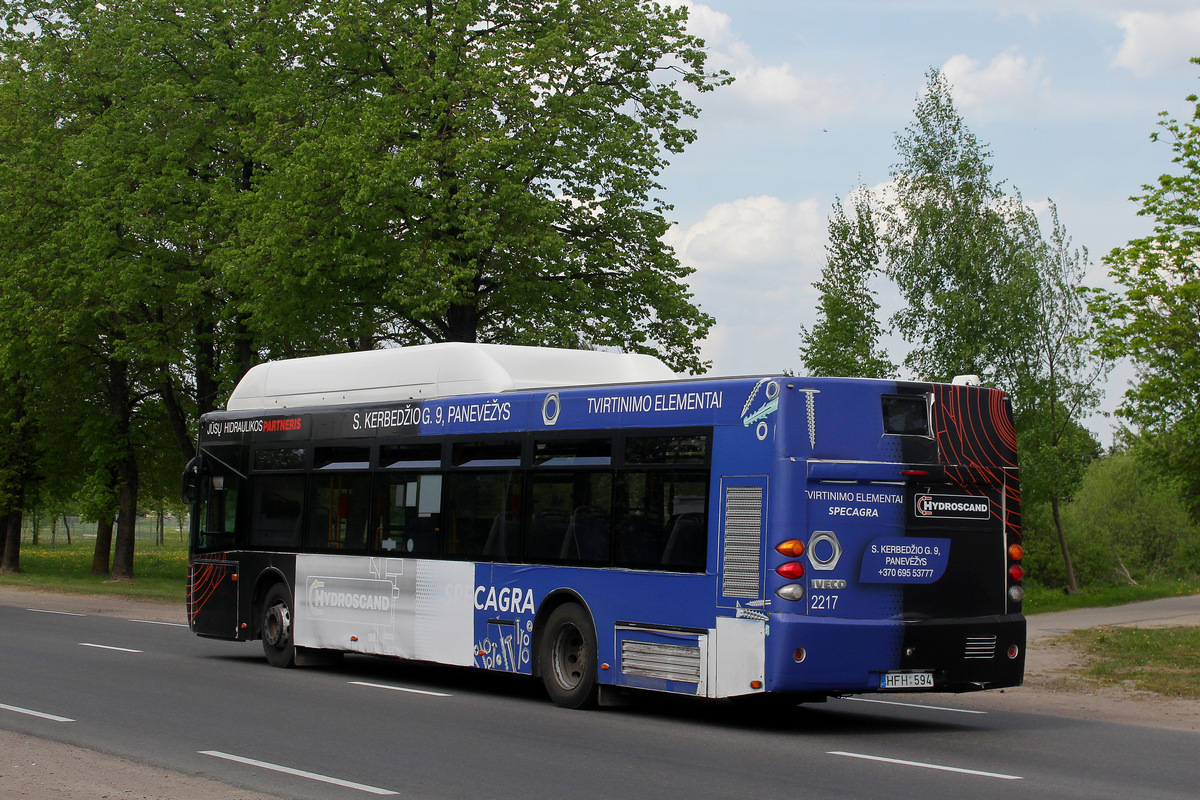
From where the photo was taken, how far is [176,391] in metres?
40.9

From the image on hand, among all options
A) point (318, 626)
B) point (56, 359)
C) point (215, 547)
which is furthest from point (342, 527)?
point (56, 359)

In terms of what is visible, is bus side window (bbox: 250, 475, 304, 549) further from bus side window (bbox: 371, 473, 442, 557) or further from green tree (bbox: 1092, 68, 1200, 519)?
green tree (bbox: 1092, 68, 1200, 519)

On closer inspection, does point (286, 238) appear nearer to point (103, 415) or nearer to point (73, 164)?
point (73, 164)

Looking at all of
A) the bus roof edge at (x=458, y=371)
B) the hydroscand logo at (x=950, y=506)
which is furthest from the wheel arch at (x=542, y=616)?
the hydroscand logo at (x=950, y=506)

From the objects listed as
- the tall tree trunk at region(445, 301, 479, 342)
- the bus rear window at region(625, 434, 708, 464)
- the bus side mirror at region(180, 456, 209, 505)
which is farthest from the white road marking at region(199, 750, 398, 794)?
the tall tree trunk at region(445, 301, 479, 342)

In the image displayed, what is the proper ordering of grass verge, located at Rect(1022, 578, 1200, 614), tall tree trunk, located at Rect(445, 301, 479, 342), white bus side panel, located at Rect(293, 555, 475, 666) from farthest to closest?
grass verge, located at Rect(1022, 578, 1200, 614) < tall tree trunk, located at Rect(445, 301, 479, 342) < white bus side panel, located at Rect(293, 555, 475, 666)

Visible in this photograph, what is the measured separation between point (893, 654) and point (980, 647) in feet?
3.15

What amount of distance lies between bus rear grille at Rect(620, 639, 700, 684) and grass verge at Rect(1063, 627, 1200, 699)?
652cm

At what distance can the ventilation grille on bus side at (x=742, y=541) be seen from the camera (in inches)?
435

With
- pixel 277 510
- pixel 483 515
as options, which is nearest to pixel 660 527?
pixel 483 515

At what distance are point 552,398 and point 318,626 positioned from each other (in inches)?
188

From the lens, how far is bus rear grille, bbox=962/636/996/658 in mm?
11516

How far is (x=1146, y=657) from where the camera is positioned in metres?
18.5

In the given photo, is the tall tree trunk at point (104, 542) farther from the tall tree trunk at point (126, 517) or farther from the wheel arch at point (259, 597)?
the wheel arch at point (259, 597)
